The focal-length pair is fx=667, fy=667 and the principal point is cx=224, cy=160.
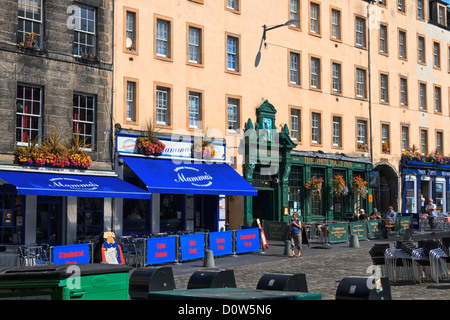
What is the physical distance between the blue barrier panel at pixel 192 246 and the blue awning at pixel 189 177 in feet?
8.78

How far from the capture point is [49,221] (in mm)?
23672

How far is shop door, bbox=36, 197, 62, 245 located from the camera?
23.4 m

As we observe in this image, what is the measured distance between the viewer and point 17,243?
22.7 meters

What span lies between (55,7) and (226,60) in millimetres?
9065

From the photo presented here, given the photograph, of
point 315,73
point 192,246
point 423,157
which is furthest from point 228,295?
point 423,157

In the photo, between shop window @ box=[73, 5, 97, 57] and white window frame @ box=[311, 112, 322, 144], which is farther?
white window frame @ box=[311, 112, 322, 144]

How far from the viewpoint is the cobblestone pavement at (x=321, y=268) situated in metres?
15.4

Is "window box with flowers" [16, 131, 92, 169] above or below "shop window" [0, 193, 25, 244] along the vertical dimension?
above

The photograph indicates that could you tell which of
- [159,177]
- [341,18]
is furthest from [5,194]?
[341,18]

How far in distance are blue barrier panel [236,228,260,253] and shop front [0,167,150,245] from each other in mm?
3842

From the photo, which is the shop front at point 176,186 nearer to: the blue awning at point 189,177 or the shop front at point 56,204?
the blue awning at point 189,177

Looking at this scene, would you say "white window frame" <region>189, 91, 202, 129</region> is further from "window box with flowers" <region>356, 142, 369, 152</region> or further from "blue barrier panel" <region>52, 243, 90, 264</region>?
"window box with flowers" <region>356, 142, 369, 152</region>

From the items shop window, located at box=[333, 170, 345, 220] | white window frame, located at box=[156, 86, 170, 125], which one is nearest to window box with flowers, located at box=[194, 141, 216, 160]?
white window frame, located at box=[156, 86, 170, 125]

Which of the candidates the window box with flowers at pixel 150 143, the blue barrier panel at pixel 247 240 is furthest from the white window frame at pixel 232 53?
the blue barrier panel at pixel 247 240
